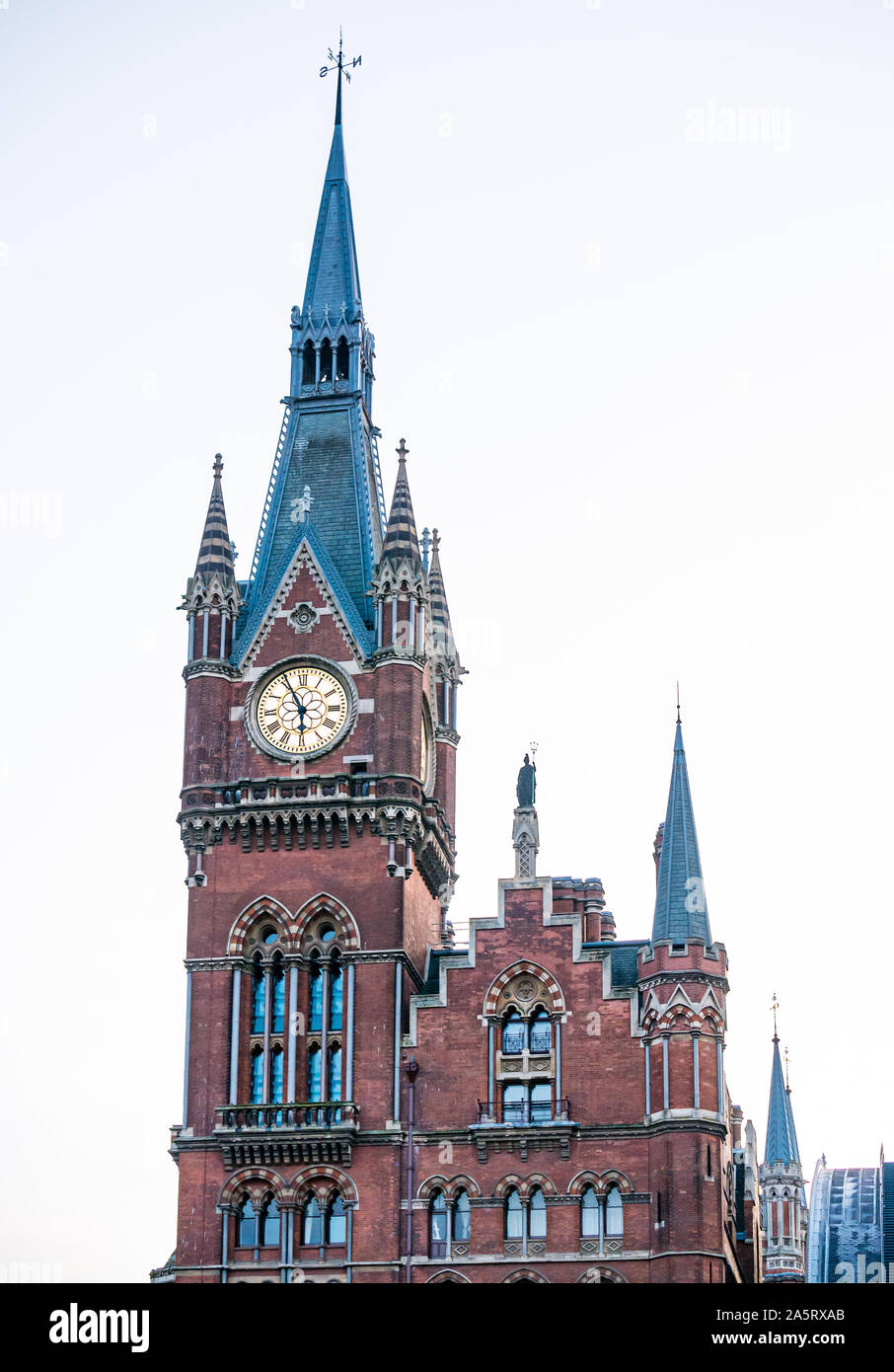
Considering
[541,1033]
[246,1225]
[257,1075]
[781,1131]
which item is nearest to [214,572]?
[257,1075]

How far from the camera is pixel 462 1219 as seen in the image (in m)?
76.4

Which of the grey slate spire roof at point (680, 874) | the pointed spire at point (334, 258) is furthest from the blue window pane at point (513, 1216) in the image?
the pointed spire at point (334, 258)

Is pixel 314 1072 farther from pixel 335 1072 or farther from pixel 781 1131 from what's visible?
pixel 781 1131

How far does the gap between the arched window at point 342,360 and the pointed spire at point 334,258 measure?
0.78 metres

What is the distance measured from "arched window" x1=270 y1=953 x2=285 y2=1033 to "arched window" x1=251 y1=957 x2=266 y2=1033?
0.36m

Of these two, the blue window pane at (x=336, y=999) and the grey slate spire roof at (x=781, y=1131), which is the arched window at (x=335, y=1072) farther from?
the grey slate spire roof at (x=781, y=1131)

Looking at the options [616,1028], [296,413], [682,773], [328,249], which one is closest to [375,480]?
[296,413]

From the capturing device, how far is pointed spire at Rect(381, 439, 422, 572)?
84.5 metres

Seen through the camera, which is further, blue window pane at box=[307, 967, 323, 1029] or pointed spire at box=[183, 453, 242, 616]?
pointed spire at box=[183, 453, 242, 616]

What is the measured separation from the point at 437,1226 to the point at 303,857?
41.5 ft

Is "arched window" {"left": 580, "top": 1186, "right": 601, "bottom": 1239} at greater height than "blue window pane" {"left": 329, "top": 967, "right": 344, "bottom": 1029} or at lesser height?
lesser

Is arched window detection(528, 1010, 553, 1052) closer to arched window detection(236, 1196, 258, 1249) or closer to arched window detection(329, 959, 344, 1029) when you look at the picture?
arched window detection(329, 959, 344, 1029)

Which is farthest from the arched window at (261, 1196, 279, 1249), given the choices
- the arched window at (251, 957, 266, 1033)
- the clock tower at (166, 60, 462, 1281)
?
the arched window at (251, 957, 266, 1033)

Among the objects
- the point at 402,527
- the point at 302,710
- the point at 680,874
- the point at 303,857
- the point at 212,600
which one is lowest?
the point at 680,874
